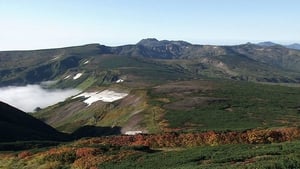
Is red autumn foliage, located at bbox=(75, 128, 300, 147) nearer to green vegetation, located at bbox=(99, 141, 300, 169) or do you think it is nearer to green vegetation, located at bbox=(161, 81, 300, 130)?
green vegetation, located at bbox=(99, 141, 300, 169)

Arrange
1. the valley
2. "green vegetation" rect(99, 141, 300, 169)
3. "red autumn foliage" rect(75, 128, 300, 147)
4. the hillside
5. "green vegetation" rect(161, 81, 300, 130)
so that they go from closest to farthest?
"green vegetation" rect(99, 141, 300, 169), the valley, "red autumn foliage" rect(75, 128, 300, 147), the hillside, "green vegetation" rect(161, 81, 300, 130)

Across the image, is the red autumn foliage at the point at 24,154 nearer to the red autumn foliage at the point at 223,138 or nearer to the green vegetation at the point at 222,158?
the red autumn foliage at the point at 223,138

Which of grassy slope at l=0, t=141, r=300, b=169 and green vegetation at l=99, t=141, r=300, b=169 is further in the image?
grassy slope at l=0, t=141, r=300, b=169

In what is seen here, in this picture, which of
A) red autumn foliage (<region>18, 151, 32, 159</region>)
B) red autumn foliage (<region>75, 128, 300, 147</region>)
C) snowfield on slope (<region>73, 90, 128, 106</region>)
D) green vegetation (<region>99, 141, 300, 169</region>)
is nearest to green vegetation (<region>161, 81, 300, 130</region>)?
snowfield on slope (<region>73, 90, 128, 106</region>)

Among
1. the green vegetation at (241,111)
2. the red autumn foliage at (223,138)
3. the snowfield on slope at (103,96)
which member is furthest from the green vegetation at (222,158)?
the snowfield on slope at (103,96)

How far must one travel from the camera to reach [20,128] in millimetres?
109750

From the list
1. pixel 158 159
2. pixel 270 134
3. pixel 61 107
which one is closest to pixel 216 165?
pixel 158 159

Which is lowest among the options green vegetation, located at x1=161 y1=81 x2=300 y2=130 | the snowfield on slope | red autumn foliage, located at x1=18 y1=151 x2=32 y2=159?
the snowfield on slope

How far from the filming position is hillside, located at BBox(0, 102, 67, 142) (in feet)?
336

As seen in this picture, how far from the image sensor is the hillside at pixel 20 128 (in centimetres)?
10256

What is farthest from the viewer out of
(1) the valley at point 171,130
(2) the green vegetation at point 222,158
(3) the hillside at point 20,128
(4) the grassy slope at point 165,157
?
(3) the hillside at point 20,128

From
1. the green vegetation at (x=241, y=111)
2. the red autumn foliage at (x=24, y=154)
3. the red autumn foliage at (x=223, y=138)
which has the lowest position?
the green vegetation at (x=241, y=111)

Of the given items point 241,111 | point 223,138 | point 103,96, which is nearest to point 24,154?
point 223,138

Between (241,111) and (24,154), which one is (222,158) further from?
(241,111)
